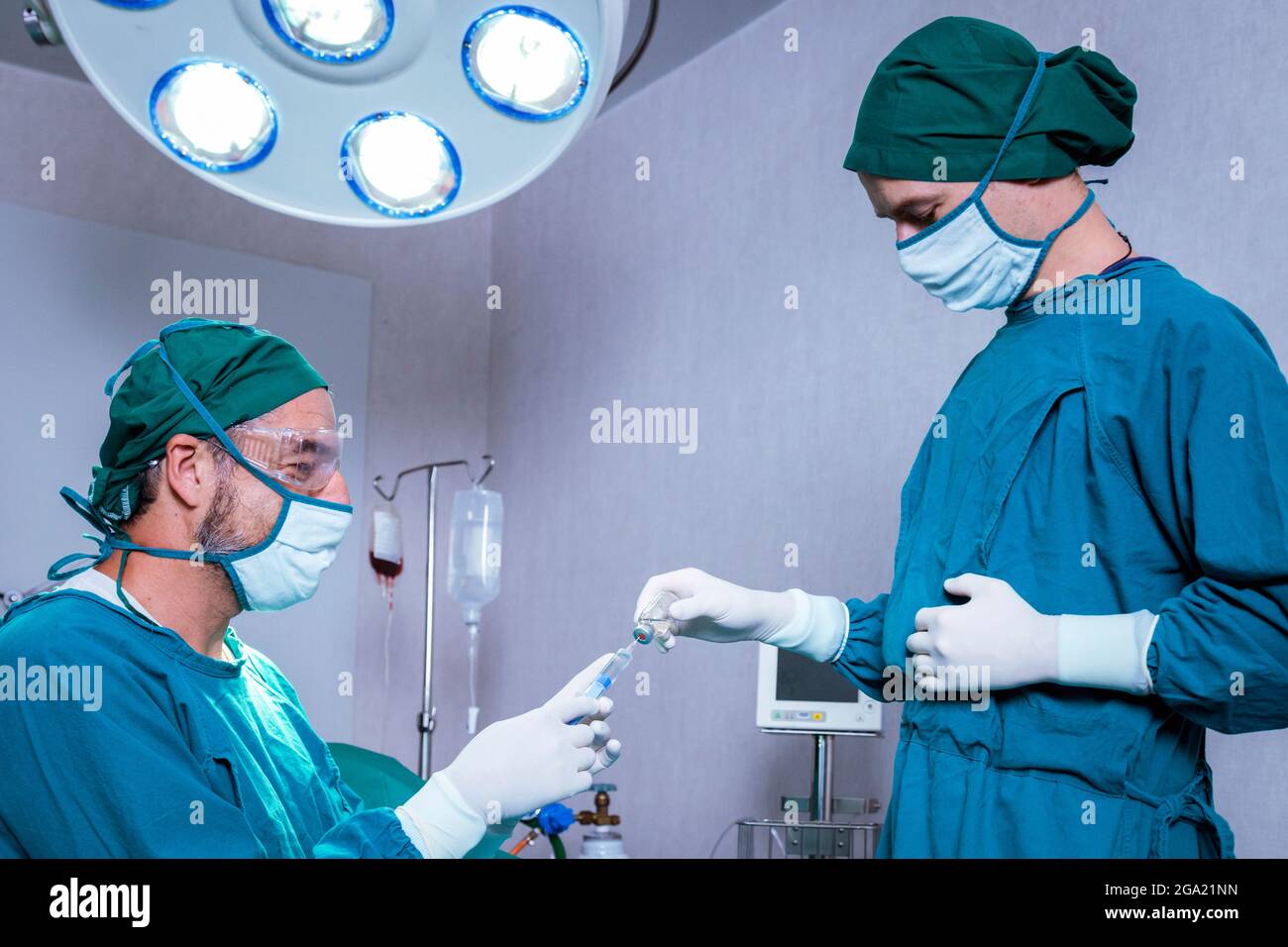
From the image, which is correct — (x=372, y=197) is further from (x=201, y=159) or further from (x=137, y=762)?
(x=137, y=762)

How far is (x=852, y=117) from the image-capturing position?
8.07ft

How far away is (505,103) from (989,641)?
80cm

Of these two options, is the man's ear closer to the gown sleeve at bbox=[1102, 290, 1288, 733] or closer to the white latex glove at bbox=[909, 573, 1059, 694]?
the white latex glove at bbox=[909, 573, 1059, 694]

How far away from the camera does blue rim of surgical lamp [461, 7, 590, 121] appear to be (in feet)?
3.96

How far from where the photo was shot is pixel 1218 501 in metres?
0.95

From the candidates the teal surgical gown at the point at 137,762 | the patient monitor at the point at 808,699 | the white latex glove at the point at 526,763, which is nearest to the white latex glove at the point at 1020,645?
the white latex glove at the point at 526,763

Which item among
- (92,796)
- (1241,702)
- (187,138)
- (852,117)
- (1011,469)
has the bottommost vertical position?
(92,796)

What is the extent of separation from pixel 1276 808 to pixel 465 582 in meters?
2.11

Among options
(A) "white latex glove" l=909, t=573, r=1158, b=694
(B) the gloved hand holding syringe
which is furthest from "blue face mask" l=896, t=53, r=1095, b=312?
(B) the gloved hand holding syringe

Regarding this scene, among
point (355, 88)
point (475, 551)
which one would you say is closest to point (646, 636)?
point (355, 88)

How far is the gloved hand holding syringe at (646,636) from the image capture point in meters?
1.20

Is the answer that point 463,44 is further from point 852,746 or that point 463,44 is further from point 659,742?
point 659,742

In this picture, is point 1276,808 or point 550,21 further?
point 1276,808
